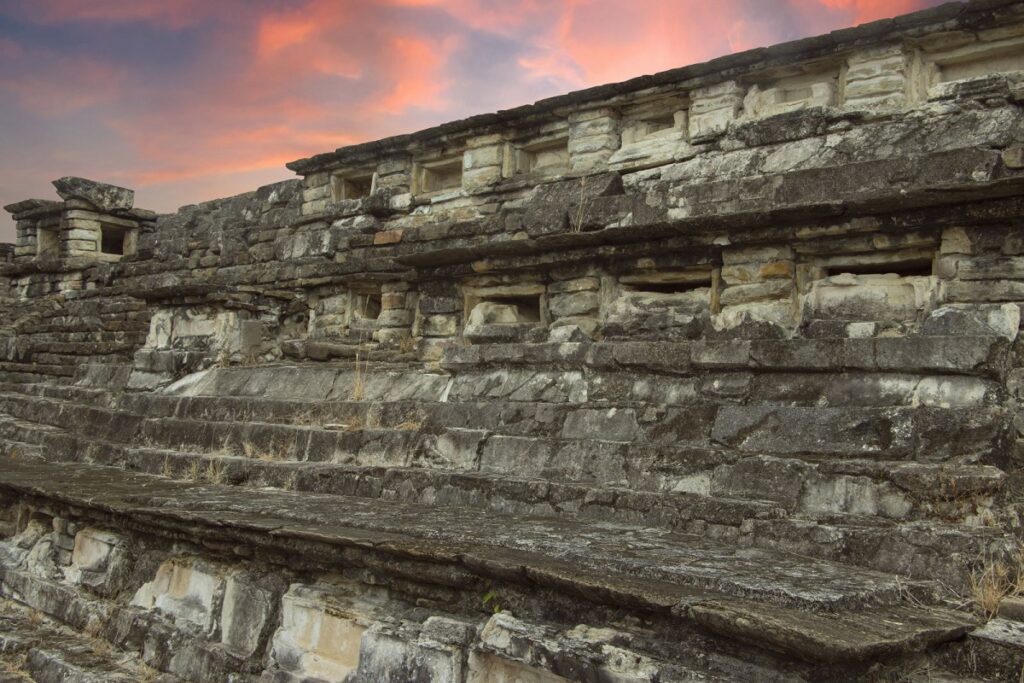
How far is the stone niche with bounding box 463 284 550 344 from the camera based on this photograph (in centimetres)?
555

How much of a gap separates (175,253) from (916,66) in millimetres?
9262

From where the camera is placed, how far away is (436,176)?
9.40 m

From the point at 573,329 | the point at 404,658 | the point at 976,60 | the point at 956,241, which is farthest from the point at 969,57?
the point at 404,658

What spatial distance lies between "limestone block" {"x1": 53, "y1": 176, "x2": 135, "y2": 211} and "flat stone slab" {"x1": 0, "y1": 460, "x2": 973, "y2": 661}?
968 cm

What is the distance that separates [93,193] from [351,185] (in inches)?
228

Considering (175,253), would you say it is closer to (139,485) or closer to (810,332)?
(139,485)

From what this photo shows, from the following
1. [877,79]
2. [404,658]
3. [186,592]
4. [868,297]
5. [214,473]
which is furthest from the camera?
[877,79]

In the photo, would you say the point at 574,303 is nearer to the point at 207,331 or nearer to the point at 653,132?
the point at 653,132

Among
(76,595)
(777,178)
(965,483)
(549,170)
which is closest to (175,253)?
(549,170)

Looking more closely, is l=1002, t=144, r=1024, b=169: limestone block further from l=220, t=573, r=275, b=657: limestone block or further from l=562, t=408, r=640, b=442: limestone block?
l=220, t=573, r=275, b=657: limestone block

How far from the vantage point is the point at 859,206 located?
4.20 meters

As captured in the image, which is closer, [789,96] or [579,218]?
[579,218]

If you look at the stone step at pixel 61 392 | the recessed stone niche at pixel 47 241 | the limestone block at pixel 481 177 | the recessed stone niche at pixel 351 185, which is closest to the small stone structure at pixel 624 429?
the limestone block at pixel 481 177

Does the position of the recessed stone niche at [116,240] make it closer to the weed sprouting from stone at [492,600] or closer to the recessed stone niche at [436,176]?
the recessed stone niche at [436,176]
